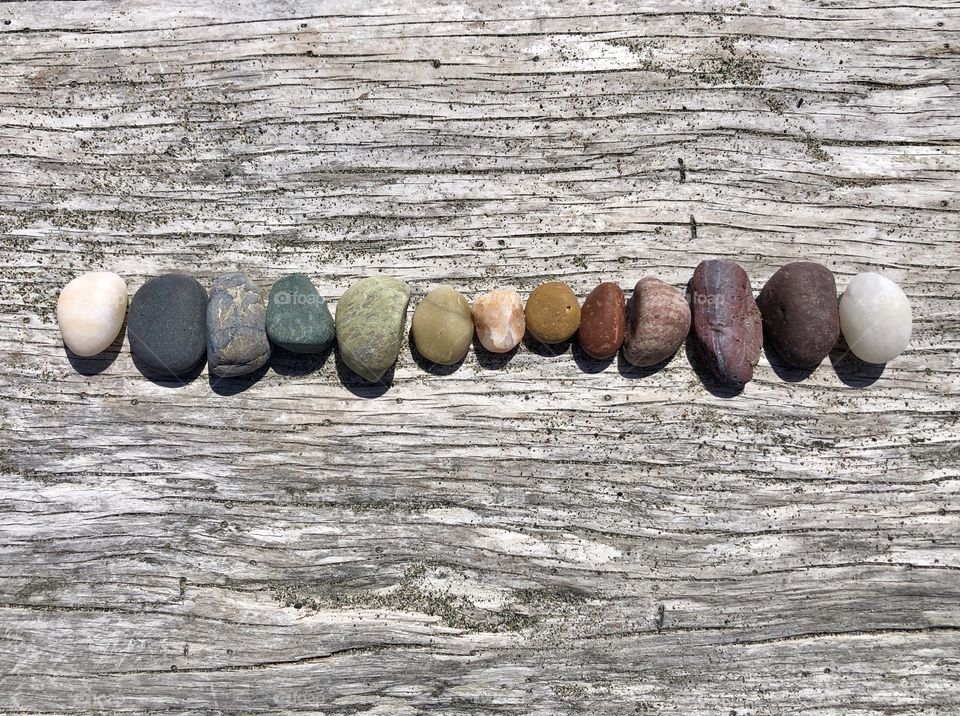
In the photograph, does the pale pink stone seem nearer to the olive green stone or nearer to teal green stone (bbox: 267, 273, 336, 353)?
the olive green stone

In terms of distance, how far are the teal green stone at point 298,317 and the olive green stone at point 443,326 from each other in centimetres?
40

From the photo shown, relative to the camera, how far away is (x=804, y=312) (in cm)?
272

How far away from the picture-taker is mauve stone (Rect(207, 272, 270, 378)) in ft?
8.82

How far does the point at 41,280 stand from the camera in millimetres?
2908

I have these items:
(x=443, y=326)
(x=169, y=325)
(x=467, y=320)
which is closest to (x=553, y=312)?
(x=467, y=320)

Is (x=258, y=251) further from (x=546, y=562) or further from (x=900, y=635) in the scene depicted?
(x=900, y=635)

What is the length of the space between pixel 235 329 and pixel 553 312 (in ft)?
4.53

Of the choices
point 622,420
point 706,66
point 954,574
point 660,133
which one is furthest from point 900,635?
point 706,66

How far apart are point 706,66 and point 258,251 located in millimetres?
2298

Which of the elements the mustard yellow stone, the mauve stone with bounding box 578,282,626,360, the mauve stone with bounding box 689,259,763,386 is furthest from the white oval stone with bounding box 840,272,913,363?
the mustard yellow stone

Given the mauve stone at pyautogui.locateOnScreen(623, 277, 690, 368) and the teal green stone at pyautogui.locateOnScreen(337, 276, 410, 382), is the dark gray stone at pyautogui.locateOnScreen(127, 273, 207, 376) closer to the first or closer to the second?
the teal green stone at pyautogui.locateOnScreen(337, 276, 410, 382)

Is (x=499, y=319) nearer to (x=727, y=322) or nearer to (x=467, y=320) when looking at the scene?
(x=467, y=320)

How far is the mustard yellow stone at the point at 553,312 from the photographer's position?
273 cm

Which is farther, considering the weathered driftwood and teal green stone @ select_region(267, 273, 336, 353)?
the weathered driftwood
